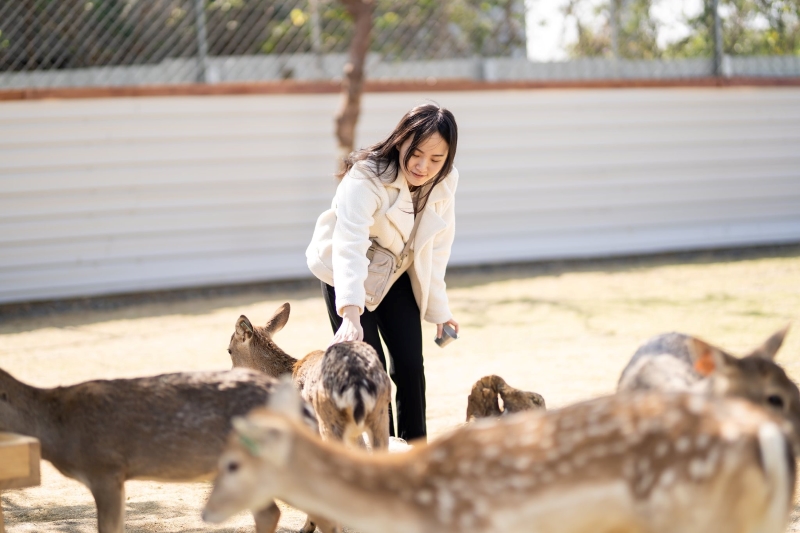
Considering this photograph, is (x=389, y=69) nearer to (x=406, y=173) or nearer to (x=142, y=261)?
(x=142, y=261)

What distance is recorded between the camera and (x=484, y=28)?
13.3 m

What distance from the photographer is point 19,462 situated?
3.22m

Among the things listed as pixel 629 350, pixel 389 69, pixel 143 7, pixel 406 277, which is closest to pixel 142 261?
pixel 143 7

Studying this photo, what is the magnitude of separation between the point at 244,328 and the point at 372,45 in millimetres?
8442

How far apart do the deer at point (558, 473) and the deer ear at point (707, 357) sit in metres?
0.48

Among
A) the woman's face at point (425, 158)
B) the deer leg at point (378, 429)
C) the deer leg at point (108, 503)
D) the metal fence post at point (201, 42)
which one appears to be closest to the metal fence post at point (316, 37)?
the metal fence post at point (201, 42)

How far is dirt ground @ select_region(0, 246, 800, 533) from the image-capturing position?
16.8ft

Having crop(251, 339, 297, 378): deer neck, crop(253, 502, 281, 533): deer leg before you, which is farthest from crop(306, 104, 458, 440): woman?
crop(253, 502, 281, 533): deer leg

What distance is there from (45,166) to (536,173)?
6393mm

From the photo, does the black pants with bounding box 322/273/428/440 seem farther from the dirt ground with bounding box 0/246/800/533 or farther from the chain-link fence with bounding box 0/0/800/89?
the chain-link fence with bounding box 0/0/800/89

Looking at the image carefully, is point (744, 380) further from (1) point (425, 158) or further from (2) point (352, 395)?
(1) point (425, 158)

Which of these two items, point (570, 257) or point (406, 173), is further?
point (570, 257)

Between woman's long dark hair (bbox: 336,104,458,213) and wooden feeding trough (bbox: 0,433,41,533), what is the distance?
7.35 feet

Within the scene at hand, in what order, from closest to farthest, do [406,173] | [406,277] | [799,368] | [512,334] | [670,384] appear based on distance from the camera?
[670,384] → [406,173] → [406,277] → [799,368] → [512,334]
